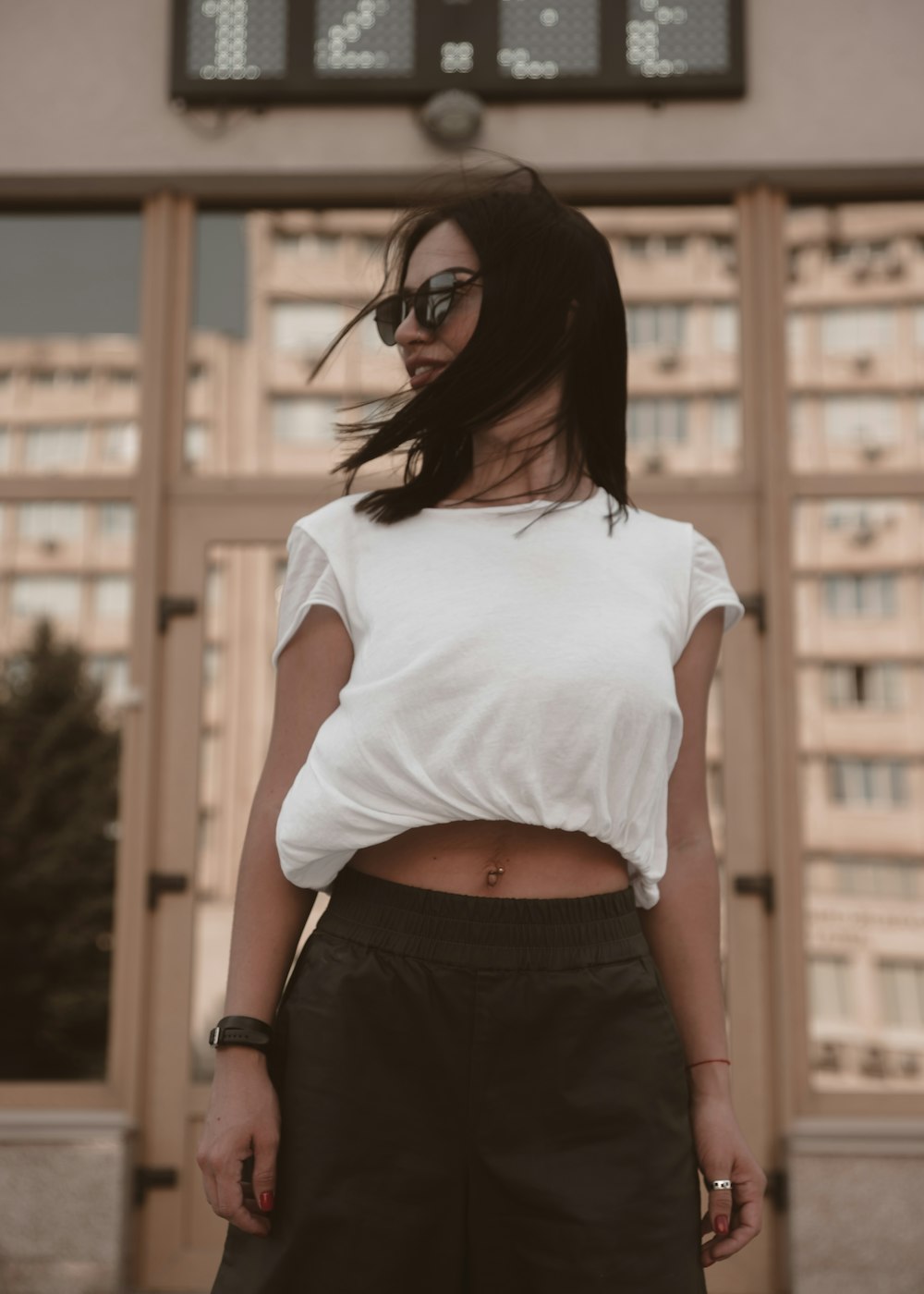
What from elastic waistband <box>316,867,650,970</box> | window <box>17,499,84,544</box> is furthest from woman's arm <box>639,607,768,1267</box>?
window <box>17,499,84,544</box>

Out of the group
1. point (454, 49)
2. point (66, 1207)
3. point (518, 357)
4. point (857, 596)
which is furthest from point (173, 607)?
point (518, 357)

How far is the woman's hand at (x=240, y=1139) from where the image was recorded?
119 cm

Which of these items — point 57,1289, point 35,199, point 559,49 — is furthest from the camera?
point 35,199

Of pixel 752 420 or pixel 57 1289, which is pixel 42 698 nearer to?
pixel 57 1289

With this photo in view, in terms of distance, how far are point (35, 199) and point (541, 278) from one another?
3.64 m

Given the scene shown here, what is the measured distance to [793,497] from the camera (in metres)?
4.34

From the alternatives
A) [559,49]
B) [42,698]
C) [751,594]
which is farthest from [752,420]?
[42,698]

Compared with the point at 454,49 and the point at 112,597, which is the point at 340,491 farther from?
the point at 454,49

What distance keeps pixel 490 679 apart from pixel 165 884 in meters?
3.21

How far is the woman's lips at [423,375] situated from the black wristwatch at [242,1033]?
0.65 meters

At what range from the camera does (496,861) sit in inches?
49.6

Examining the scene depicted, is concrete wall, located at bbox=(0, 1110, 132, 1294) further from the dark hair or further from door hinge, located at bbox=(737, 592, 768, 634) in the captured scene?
the dark hair

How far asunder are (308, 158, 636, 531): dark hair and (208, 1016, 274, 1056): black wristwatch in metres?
0.49

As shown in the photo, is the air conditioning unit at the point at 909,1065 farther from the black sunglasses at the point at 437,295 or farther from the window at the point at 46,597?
the black sunglasses at the point at 437,295
